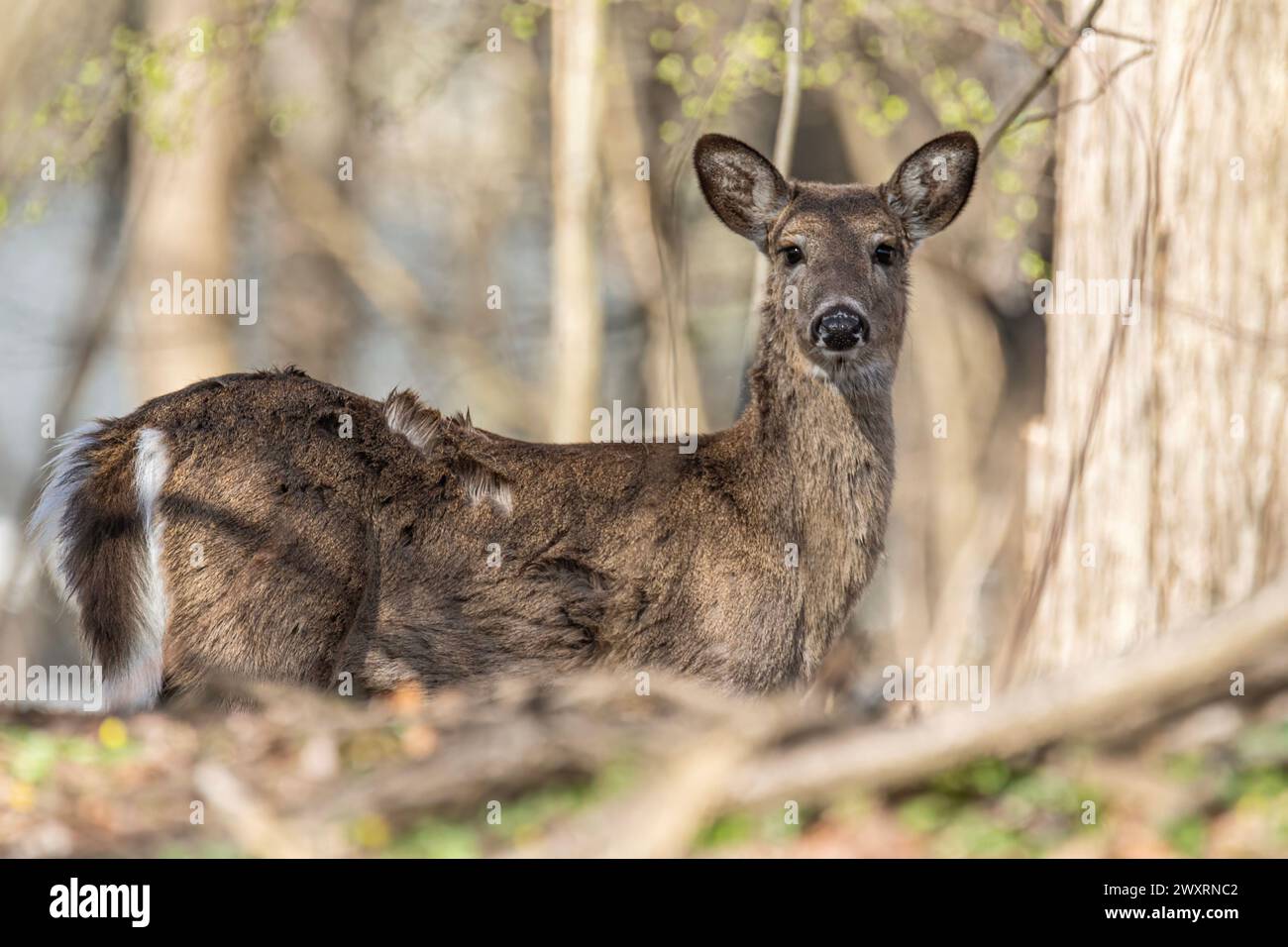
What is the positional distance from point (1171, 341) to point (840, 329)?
4.87ft

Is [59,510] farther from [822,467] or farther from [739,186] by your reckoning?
[739,186]

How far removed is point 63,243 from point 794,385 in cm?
1501

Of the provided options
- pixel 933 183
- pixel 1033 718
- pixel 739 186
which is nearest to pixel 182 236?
pixel 739 186

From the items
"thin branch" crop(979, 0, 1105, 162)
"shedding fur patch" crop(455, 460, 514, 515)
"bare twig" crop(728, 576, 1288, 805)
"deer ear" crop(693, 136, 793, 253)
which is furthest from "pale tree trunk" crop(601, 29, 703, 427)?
"bare twig" crop(728, 576, 1288, 805)

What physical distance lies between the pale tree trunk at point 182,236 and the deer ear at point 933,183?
7066 mm

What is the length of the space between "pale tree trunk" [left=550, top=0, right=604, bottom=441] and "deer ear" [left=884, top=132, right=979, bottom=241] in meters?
3.24

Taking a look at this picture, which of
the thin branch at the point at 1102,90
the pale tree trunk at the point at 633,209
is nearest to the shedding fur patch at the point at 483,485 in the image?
the thin branch at the point at 1102,90

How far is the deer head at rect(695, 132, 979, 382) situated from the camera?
20.7 ft

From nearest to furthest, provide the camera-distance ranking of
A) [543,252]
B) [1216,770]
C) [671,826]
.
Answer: [671,826] < [1216,770] < [543,252]

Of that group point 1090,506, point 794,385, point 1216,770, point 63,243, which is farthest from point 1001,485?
point 63,243

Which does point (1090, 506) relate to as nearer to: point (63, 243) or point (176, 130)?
point (176, 130)

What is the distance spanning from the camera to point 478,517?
6000 millimetres

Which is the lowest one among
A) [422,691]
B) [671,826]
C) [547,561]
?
[671,826]

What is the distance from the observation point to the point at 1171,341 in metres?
6.55
